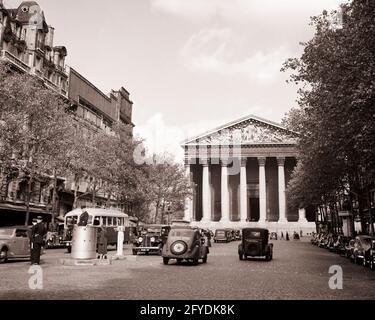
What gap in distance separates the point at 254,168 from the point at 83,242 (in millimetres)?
66612

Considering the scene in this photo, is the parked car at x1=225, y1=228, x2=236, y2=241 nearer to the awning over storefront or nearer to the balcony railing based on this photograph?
the awning over storefront

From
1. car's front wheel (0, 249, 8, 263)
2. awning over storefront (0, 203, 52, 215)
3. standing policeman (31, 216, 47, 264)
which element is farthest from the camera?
awning over storefront (0, 203, 52, 215)

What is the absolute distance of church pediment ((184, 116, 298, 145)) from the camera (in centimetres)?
7694

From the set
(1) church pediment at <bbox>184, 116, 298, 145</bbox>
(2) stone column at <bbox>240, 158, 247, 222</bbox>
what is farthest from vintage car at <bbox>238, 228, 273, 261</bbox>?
(1) church pediment at <bbox>184, 116, 298, 145</bbox>

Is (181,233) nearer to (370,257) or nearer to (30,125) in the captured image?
(370,257)

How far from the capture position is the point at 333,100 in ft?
67.4

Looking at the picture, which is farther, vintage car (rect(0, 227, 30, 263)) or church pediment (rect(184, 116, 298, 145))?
church pediment (rect(184, 116, 298, 145))

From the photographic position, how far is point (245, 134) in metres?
77.8

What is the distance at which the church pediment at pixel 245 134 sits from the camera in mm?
76938

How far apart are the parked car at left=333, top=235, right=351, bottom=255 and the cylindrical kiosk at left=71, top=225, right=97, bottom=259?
20624mm

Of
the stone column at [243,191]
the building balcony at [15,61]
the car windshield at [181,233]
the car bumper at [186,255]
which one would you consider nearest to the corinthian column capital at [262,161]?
the stone column at [243,191]

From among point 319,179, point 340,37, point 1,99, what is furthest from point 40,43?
point 340,37

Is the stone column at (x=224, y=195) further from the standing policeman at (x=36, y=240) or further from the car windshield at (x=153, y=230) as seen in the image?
the standing policeman at (x=36, y=240)
